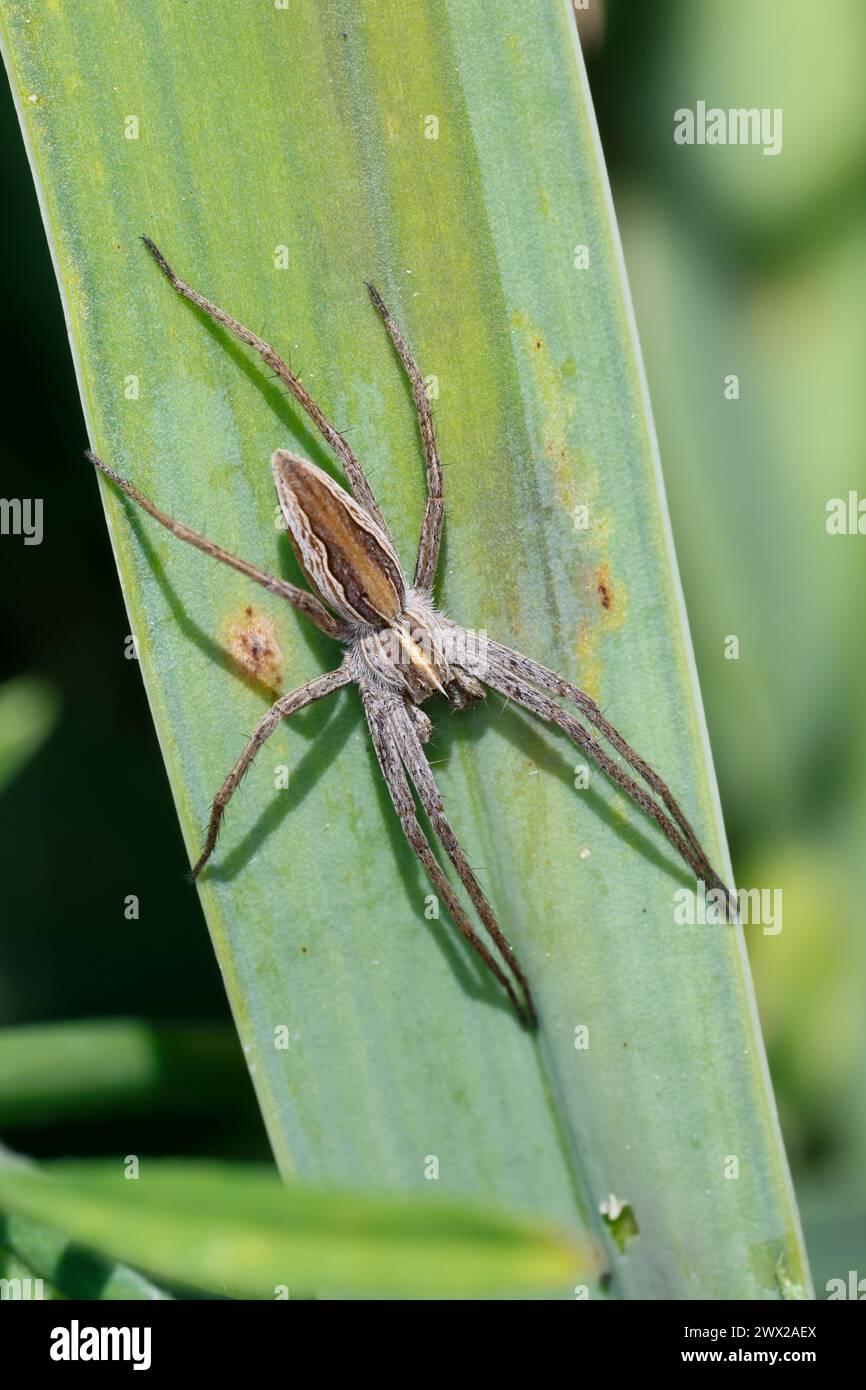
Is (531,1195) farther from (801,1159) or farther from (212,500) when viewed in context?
(212,500)

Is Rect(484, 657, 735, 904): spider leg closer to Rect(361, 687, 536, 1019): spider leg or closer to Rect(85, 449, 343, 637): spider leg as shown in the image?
Rect(361, 687, 536, 1019): spider leg

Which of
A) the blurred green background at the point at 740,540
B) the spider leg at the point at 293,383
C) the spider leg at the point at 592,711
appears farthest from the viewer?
the blurred green background at the point at 740,540

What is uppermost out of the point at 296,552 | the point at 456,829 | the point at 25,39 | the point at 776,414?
the point at 25,39

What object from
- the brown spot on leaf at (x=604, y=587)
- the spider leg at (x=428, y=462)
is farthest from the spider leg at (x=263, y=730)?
the brown spot on leaf at (x=604, y=587)

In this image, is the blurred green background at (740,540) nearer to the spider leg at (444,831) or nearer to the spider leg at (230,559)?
the spider leg at (230,559)

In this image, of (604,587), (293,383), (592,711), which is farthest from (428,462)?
(592,711)
